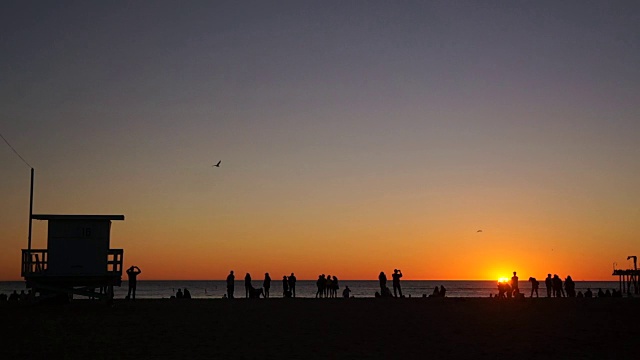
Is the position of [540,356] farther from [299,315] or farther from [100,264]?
[100,264]

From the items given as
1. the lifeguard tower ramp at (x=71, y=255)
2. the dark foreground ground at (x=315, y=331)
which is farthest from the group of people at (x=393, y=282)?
the lifeguard tower ramp at (x=71, y=255)

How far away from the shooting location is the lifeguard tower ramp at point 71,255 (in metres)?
28.4

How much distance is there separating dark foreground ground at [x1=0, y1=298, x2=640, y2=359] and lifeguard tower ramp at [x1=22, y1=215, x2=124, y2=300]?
3.62ft

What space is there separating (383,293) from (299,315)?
51.7 feet

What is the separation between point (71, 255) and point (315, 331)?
40.6 feet

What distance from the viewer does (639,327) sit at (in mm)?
22469

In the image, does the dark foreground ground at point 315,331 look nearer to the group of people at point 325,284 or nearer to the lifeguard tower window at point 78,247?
the lifeguard tower window at point 78,247

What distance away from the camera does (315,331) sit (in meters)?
20.8

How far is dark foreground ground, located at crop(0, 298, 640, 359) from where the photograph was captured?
17.0 metres

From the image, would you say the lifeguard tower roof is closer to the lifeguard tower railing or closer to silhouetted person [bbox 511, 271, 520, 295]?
the lifeguard tower railing

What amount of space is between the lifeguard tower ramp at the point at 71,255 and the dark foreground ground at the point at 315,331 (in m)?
1.10

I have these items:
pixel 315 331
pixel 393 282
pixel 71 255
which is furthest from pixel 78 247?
pixel 393 282

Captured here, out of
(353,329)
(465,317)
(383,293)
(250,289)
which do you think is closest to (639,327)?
(465,317)

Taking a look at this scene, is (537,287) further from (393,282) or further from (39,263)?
(39,263)
